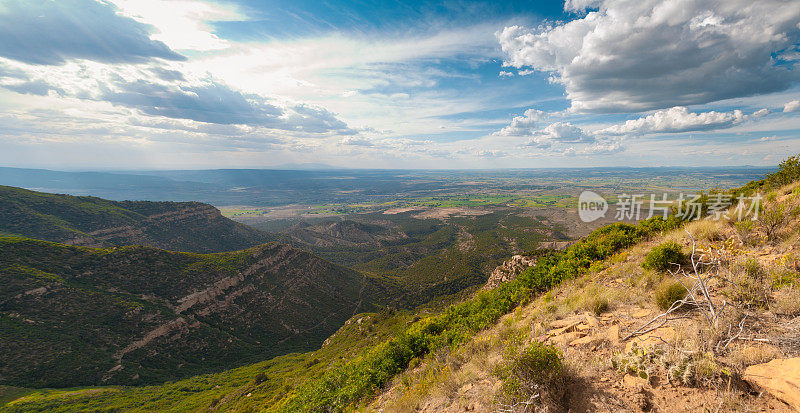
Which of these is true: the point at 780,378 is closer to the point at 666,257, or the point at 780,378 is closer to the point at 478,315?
the point at 666,257

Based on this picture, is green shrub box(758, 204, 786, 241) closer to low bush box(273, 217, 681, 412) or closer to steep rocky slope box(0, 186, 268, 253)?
low bush box(273, 217, 681, 412)

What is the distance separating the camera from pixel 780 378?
342 cm

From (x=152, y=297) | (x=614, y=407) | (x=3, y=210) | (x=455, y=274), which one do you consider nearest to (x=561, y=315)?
(x=614, y=407)

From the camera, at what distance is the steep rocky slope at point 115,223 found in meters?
79.4

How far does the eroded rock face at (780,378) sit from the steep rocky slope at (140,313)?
77110mm

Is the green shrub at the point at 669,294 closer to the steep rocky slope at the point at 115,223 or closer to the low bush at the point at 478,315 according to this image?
the low bush at the point at 478,315

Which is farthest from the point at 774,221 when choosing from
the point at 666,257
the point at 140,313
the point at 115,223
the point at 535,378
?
the point at 115,223

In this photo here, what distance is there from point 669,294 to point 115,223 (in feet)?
474

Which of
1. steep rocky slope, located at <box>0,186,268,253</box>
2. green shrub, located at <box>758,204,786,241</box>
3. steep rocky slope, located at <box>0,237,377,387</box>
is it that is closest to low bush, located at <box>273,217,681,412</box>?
green shrub, located at <box>758,204,786,241</box>

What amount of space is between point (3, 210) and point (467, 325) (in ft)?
471

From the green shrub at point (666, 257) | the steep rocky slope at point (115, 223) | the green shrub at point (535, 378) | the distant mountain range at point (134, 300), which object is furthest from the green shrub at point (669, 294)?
the steep rocky slope at point (115, 223)

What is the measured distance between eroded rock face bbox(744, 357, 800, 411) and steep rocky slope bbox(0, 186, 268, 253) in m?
131

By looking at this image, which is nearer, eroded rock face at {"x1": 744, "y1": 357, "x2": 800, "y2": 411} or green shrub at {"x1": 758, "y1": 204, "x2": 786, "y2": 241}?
eroded rock face at {"x1": 744, "y1": 357, "x2": 800, "y2": 411}

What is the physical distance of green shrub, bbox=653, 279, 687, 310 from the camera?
6.30 m
